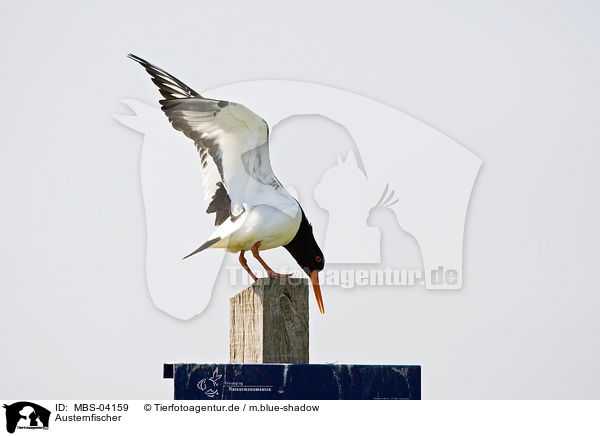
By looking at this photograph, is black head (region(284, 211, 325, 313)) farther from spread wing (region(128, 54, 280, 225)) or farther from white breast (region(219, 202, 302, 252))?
spread wing (region(128, 54, 280, 225))

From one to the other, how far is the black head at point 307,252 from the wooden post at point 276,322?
3.73 ft

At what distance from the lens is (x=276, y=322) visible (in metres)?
6.13

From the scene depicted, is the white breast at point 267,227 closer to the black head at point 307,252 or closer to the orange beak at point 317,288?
the black head at point 307,252

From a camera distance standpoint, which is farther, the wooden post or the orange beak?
the orange beak

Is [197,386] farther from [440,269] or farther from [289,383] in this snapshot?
[440,269]

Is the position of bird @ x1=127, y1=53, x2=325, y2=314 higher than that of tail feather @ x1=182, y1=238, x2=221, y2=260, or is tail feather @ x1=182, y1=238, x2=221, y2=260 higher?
bird @ x1=127, y1=53, x2=325, y2=314

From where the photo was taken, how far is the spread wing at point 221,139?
7.20m

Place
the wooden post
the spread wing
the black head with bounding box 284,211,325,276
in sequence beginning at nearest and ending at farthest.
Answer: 1. the wooden post
2. the spread wing
3. the black head with bounding box 284,211,325,276

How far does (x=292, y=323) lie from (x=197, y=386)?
828 millimetres

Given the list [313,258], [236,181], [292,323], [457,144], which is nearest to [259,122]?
[236,181]

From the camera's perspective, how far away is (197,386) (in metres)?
5.57

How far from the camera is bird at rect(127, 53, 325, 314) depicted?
7.22 meters

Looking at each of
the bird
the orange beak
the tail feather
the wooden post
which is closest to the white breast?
the bird
